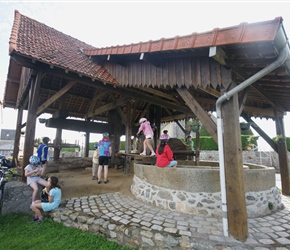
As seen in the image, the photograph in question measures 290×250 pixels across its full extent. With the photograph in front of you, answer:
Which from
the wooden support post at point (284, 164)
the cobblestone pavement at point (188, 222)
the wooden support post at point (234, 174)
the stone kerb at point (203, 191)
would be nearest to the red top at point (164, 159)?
the stone kerb at point (203, 191)

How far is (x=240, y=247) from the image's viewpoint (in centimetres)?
236

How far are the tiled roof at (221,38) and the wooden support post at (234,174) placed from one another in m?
0.92

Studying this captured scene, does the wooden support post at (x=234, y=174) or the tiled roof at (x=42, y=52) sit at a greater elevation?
the tiled roof at (x=42, y=52)

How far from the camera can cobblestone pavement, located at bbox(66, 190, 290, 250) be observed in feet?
8.16

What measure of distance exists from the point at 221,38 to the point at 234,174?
6.73 ft

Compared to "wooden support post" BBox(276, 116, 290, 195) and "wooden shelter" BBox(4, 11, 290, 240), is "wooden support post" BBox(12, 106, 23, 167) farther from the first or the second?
"wooden support post" BBox(276, 116, 290, 195)

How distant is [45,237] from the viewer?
119 inches

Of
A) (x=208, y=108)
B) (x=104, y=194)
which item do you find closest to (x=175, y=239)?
(x=104, y=194)

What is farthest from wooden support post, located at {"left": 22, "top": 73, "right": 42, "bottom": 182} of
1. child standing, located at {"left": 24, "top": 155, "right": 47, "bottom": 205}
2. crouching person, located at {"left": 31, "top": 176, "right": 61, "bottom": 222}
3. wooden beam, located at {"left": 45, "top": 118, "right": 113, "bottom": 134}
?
wooden beam, located at {"left": 45, "top": 118, "right": 113, "bottom": 134}

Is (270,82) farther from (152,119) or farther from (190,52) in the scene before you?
(152,119)

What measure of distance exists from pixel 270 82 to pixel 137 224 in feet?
13.2

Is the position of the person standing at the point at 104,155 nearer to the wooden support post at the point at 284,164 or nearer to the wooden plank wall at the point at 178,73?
the wooden plank wall at the point at 178,73

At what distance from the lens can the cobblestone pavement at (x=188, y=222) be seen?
2488 millimetres

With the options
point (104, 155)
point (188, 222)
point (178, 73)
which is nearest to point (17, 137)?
point (104, 155)
